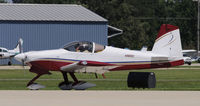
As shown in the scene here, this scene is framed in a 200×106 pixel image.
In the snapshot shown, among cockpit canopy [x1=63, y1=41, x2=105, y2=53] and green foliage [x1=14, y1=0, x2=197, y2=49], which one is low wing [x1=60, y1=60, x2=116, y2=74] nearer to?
cockpit canopy [x1=63, y1=41, x2=105, y2=53]

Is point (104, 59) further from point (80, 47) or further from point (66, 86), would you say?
point (66, 86)

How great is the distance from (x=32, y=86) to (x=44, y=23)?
4089cm

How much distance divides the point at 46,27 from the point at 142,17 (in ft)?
215

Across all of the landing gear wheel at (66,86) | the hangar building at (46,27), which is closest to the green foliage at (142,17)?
the hangar building at (46,27)

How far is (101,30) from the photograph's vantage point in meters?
68.2

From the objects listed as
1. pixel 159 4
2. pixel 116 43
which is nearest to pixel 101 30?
pixel 116 43

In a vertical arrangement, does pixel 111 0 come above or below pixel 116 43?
above

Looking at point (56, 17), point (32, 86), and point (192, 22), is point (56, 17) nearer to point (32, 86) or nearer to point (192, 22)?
point (32, 86)

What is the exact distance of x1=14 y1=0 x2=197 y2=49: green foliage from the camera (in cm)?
10831

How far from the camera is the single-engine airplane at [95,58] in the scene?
25.4 metres

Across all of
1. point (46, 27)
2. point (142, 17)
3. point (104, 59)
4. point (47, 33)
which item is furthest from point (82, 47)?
point (142, 17)

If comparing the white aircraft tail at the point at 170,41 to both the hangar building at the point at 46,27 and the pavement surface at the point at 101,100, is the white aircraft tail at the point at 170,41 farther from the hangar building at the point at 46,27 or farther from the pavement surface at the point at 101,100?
the hangar building at the point at 46,27

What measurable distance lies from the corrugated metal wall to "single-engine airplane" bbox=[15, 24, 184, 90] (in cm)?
3969

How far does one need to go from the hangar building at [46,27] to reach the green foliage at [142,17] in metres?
30.1
